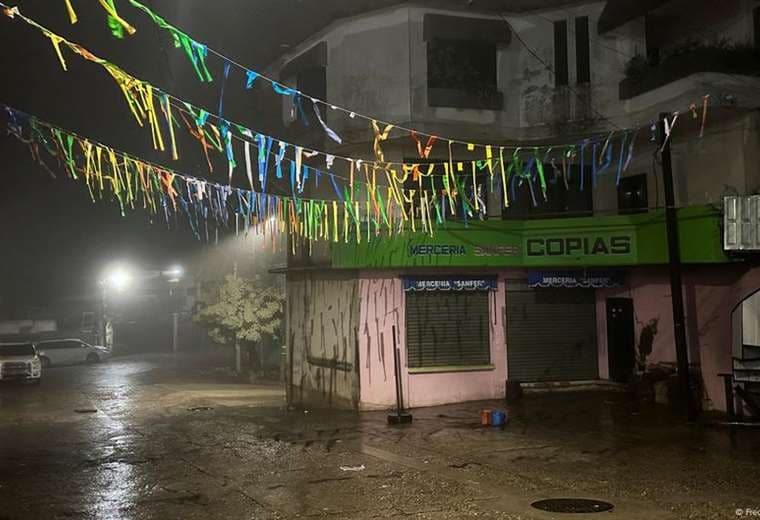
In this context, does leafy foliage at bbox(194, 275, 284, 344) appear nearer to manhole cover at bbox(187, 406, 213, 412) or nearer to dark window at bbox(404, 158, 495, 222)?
manhole cover at bbox(187, 406, 213, 412)

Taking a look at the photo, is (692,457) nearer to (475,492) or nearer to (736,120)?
(475,492)

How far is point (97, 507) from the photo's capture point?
809cm

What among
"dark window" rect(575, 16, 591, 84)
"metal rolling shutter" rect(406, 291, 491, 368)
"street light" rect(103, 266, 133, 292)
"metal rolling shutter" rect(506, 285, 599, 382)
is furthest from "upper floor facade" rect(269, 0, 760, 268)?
"street light" rect(103, 266, 133, 292)

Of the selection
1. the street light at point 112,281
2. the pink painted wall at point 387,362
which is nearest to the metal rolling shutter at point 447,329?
the pink painted wall at point 387,362

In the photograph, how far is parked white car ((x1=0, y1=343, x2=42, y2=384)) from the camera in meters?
25.6

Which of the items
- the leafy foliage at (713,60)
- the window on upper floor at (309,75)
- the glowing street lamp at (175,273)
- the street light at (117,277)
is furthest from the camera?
the glowing street lamp at (175,273)

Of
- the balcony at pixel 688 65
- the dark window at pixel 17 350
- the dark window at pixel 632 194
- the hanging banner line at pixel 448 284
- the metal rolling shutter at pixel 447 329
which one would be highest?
the balcony at pixel 688 65

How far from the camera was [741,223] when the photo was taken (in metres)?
12.9

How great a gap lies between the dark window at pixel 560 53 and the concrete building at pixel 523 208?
37 millimetres

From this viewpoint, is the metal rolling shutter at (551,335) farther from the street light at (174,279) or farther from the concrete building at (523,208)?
the street light at (174,279)

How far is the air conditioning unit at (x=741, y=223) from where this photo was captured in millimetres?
12789

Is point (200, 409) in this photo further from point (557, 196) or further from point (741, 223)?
point (741, 223)

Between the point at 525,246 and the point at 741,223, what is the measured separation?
516 cm

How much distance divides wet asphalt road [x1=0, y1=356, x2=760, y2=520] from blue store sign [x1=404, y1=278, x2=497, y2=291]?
2889 mm
